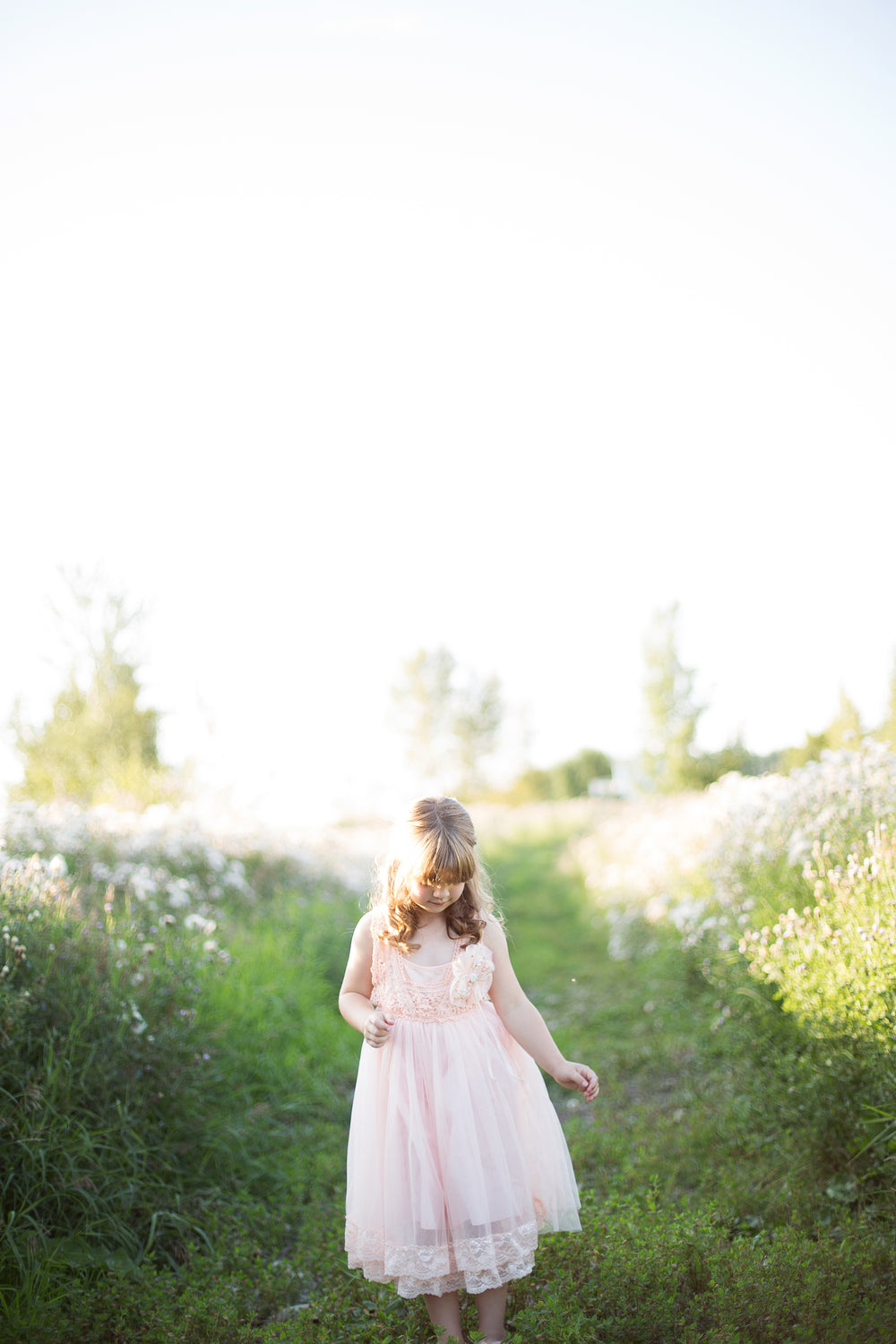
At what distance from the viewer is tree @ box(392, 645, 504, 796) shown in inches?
1427

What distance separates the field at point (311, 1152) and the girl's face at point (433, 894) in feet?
3.71

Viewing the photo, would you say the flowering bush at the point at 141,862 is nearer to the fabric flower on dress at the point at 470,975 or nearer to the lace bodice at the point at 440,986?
the lace bodice at the point at 440,986

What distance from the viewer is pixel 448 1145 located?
257cm

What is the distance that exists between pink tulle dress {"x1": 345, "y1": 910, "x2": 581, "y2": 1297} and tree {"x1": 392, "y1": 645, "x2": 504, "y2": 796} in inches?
1304

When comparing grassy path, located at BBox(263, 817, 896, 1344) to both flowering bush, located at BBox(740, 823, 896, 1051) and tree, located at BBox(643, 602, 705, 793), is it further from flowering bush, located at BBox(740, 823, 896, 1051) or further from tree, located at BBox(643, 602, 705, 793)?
tree, located at BBox(643, 602, 705, 793)

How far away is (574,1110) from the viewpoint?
509 cm

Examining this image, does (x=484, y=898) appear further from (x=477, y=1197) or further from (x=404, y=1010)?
(x=477, y=1197)

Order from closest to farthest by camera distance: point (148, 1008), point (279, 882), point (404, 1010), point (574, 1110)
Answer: point (404, 1010)
point (148, 1008)
point (574, 1110)
point (279, 882)

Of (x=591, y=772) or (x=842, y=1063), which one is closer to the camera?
(x=842, y=1063)

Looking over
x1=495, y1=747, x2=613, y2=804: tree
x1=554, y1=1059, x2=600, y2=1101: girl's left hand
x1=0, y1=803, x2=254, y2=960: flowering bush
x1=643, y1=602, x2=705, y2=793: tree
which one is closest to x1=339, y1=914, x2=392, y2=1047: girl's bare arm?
x1=554, y1=1059, x2=600, y2=1101: girl's left hand

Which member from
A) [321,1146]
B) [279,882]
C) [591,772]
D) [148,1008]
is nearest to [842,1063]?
[321,1146]

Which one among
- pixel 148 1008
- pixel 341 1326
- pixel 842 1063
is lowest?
pixel 341 1326

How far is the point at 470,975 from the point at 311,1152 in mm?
2353

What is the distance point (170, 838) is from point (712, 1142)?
5.20 meters
